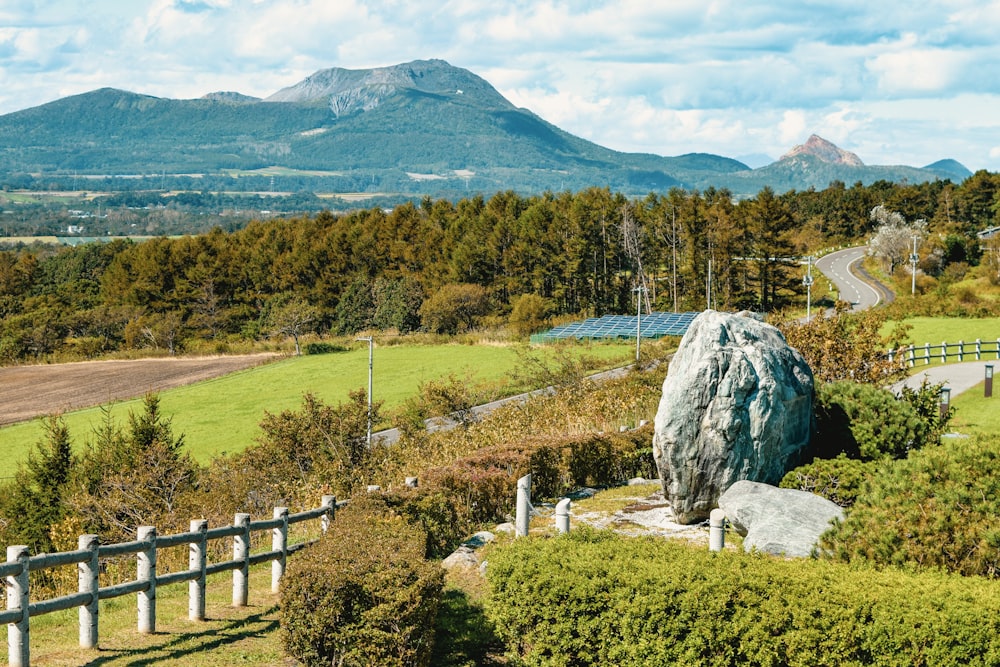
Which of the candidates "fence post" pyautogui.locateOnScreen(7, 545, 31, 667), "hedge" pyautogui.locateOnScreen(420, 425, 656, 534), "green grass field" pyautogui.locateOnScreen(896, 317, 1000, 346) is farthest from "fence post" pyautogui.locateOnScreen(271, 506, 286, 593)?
"green grass field" pyautogui.locateOnScreen(896, 317, 1000, 346)

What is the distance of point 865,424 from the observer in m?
16.7

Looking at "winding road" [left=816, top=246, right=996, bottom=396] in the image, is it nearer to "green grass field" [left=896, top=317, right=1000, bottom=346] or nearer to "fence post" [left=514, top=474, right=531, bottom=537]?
"green grass field" [left=896, top=317, right=1000, bottom=346]

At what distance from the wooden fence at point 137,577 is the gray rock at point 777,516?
6195mm

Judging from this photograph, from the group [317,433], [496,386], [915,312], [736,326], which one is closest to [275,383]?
[496,386]

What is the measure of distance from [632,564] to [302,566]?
129 inches

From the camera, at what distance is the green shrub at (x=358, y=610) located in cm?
899

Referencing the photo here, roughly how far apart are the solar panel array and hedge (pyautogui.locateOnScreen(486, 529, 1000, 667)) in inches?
2019

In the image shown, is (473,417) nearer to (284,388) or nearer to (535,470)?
(535,470)

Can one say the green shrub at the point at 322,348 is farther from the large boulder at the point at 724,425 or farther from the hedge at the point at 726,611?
the hedge at the point at 726,611

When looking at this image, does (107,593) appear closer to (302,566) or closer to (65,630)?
(65,630)

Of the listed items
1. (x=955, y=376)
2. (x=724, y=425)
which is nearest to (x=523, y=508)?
(x=724, y=425)

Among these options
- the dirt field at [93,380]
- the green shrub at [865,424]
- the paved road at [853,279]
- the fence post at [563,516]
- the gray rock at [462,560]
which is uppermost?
the paved road at [853,279]

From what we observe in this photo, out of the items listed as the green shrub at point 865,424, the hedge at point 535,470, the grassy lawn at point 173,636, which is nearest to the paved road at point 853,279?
the hedge at point 535,470

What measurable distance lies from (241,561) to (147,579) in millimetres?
1572
